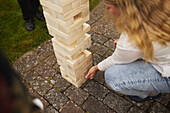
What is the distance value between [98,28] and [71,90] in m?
1.65

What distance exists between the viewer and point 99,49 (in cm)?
313

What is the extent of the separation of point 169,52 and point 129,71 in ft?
1.57

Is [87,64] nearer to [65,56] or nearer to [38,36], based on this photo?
[65,56]

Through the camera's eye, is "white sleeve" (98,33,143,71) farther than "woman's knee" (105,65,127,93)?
No

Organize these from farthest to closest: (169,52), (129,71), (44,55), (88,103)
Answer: (44,55) → (88,103) → (129,71) → (169,52)

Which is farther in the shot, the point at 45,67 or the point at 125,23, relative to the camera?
the point at 45,67

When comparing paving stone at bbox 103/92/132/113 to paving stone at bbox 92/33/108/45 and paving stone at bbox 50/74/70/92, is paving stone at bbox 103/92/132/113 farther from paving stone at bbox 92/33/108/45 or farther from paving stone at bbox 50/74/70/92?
paving stone at bbox 92/33/108/45

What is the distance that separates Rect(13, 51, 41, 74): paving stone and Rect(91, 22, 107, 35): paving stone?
1.37 m

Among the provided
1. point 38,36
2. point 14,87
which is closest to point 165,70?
point 14,87

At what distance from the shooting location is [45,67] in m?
2.91

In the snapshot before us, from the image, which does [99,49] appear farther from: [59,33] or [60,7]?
[60,7]

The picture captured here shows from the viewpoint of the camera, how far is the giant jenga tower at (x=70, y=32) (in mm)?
1700

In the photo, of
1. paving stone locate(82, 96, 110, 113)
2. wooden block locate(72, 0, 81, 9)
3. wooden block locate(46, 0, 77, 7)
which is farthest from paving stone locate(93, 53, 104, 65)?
wooden block locate(46, 0, 77, 7)

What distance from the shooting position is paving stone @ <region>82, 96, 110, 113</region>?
2.28 m
